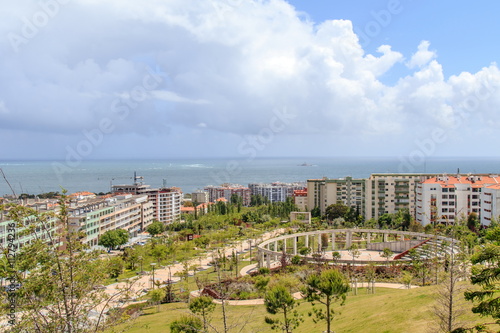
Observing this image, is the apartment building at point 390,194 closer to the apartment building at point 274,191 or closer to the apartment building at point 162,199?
the apartment building at point 162,199

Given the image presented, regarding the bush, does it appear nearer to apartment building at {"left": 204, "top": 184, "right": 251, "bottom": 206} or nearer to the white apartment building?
the white apartment building

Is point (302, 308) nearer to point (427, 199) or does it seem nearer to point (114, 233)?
point (114, 233)

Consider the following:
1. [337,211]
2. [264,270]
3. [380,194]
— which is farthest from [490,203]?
[264,270]

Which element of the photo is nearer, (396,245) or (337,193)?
(396,245)

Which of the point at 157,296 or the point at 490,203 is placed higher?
the point at 490,203

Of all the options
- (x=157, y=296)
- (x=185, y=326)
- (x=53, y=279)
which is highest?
(x=53, y=279)

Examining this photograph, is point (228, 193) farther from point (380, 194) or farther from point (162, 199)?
point (380, 194)

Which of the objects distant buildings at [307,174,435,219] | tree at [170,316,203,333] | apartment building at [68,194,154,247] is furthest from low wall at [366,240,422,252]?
tree at [170,316,203,333]
